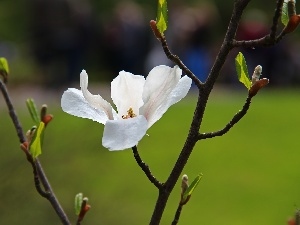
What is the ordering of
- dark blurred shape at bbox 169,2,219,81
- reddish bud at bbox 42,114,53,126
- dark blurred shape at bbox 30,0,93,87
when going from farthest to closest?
dark blurred shape at bbox 169,2,219,81 → dark blurred shape at bbox 30,0,93,87 → reddish bud at bbox 42,114,53,126

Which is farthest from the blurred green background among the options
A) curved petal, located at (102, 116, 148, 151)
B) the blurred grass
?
curved petal, located at (102, 116, 148, 151)

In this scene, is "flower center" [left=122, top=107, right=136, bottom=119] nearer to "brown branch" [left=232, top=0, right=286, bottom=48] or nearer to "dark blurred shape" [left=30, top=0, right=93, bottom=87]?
"brown branch" [left=232, top=0, right=286, bottom=48]

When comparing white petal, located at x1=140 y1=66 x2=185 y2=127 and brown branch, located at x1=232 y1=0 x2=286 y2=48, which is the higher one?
brown branch, located at x1=232 y1=0 x2=286 y2=48

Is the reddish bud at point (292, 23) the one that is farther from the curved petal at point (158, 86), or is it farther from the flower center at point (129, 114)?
the flower center at point (129, 114)

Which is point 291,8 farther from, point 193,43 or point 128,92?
point 193,43

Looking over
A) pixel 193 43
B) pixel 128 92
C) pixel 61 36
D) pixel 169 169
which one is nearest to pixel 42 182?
pixel 128 92

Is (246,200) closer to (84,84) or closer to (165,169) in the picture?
(165,169)

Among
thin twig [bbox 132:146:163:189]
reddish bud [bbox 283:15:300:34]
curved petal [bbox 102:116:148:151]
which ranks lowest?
thin twig [bbox 132:146:163:189]
